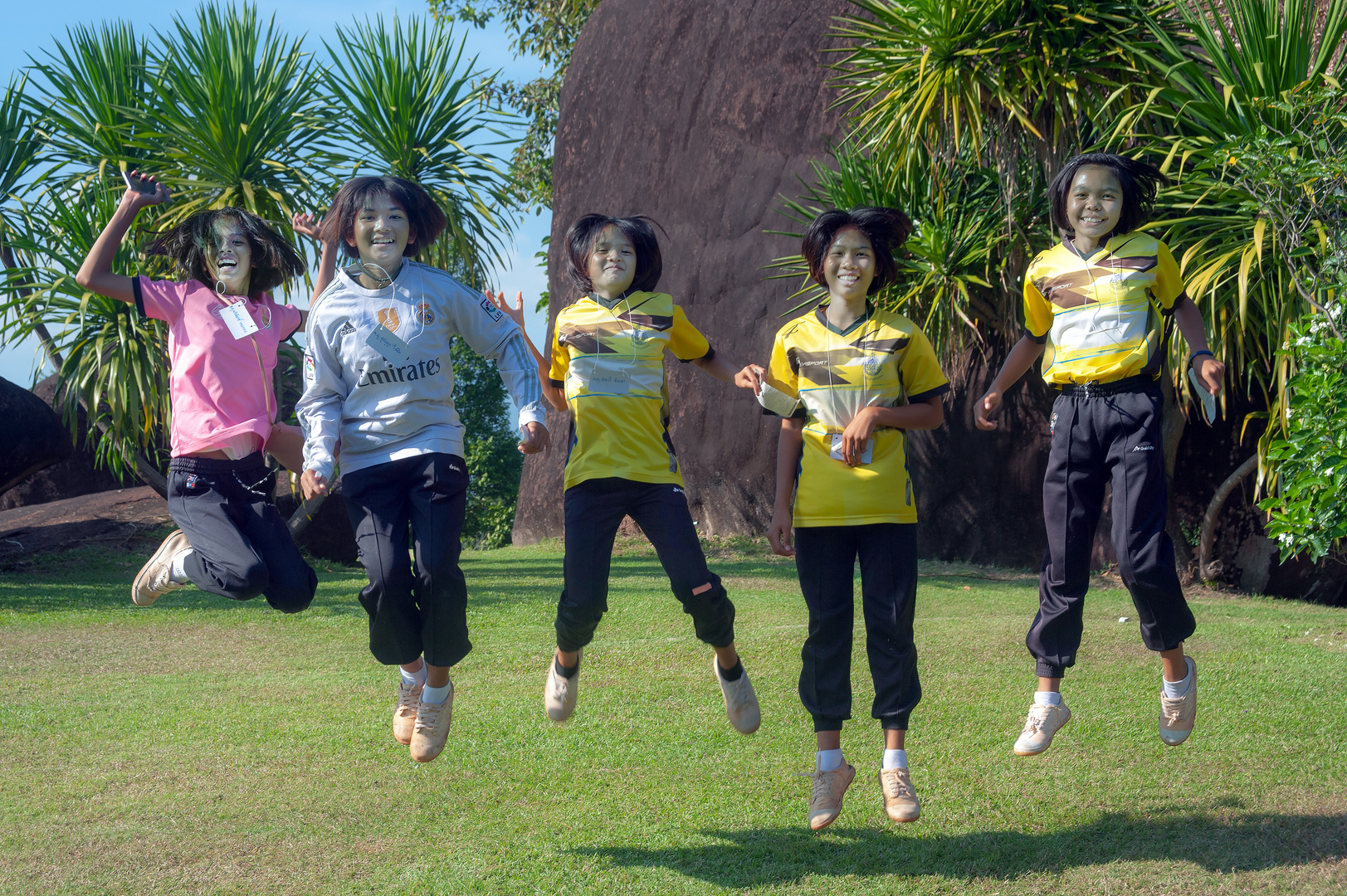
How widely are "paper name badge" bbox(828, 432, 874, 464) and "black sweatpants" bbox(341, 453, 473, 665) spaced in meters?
1.28

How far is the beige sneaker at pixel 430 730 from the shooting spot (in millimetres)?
3990

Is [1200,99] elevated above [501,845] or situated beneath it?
elevated above

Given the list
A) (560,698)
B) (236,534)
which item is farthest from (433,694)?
(236,534)

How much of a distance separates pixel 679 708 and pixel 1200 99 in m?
5.87

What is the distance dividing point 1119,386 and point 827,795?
172 centimetres

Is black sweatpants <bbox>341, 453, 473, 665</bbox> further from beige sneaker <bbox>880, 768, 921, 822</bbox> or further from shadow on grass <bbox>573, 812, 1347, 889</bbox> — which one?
beige sneaker <bbox>880, 768, 921, 822</bbox>

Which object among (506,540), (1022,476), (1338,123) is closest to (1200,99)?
(1338,123)

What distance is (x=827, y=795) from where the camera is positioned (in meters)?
3.88

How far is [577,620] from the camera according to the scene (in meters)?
4.20

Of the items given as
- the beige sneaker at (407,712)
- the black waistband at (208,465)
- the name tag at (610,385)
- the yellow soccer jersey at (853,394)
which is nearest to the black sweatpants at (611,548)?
the name tag at (610,385)

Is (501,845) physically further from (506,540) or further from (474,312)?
(506,540)

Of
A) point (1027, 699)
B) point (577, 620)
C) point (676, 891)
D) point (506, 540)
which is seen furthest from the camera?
point (506, 540)

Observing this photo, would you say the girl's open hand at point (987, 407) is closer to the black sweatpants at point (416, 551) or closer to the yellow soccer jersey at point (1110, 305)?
the yellow soccer jersey at point (1110, 305)

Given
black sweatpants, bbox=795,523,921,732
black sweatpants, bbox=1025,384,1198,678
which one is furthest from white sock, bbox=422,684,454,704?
black sweatpants, bbox=1025,384,1198,678
